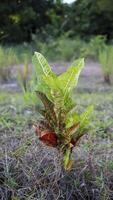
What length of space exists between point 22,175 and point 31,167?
0.21 feet

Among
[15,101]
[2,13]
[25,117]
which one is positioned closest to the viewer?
[25,117]

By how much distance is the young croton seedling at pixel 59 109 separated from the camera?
2.40m

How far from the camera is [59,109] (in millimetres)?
2449

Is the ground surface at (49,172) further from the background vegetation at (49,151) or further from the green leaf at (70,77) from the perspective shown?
the green leaf at (70,77)

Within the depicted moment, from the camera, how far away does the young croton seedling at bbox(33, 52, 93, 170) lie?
240cm

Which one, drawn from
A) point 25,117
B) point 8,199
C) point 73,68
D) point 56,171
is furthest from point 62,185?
point 25,117

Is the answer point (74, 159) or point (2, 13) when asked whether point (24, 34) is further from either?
point (74, 159)

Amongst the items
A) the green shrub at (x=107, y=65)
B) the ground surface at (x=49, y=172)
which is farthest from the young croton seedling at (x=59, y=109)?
the green shrub at (x=107, y=65)

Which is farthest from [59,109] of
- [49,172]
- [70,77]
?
[49,172]

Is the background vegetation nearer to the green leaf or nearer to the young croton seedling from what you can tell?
the young croton seedling

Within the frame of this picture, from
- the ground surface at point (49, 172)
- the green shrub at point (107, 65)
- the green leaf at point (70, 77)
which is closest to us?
the green leaf at point (70, 77)

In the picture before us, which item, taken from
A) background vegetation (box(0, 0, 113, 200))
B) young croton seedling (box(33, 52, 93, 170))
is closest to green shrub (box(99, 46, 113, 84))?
background vegetation (box(0, 0, 113, 200))

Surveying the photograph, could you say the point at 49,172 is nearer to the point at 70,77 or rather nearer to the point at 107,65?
the point at 70,77

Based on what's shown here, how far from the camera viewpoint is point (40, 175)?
2637 millimetres
